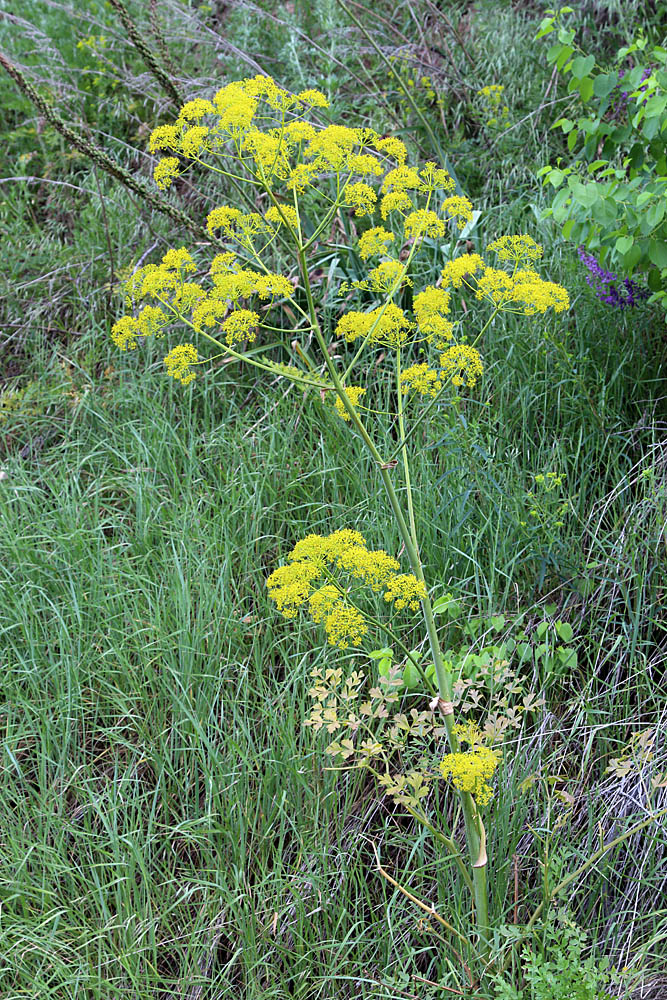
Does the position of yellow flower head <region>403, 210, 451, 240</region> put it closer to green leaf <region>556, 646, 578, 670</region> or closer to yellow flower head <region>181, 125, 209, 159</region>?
yellow flower head <region>181, 125, 209, 159</region>

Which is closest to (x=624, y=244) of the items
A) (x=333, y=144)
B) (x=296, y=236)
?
(x=333, y=144)

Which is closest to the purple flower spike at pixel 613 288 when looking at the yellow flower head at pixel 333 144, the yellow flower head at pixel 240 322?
the yellow flower head at pixel 333 144

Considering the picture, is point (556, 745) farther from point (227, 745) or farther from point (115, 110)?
point (115, 110)

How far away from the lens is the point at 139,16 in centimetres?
491

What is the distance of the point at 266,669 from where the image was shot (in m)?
2.44

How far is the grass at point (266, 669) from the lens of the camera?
6.24ft

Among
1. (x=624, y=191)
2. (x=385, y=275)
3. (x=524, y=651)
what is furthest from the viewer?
(x=624, y=191)

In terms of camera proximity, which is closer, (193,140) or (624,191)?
(193,140)

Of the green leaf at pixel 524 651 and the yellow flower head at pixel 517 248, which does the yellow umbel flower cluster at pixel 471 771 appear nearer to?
the green leaf at pixel 524 651

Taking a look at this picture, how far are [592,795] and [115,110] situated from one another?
395cm

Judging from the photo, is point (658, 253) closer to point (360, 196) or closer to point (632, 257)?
point (632, 257)

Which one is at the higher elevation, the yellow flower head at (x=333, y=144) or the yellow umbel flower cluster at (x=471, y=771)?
the yellow flower head at (x=333, y=144)

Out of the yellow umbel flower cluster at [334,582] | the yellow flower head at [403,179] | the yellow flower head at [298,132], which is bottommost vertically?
the yellow umbel flower cluster at [334,582]

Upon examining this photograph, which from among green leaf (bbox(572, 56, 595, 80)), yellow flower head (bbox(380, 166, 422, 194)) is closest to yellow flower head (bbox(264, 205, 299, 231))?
yellow flower head (bbox(380, 166, 422, 194))
